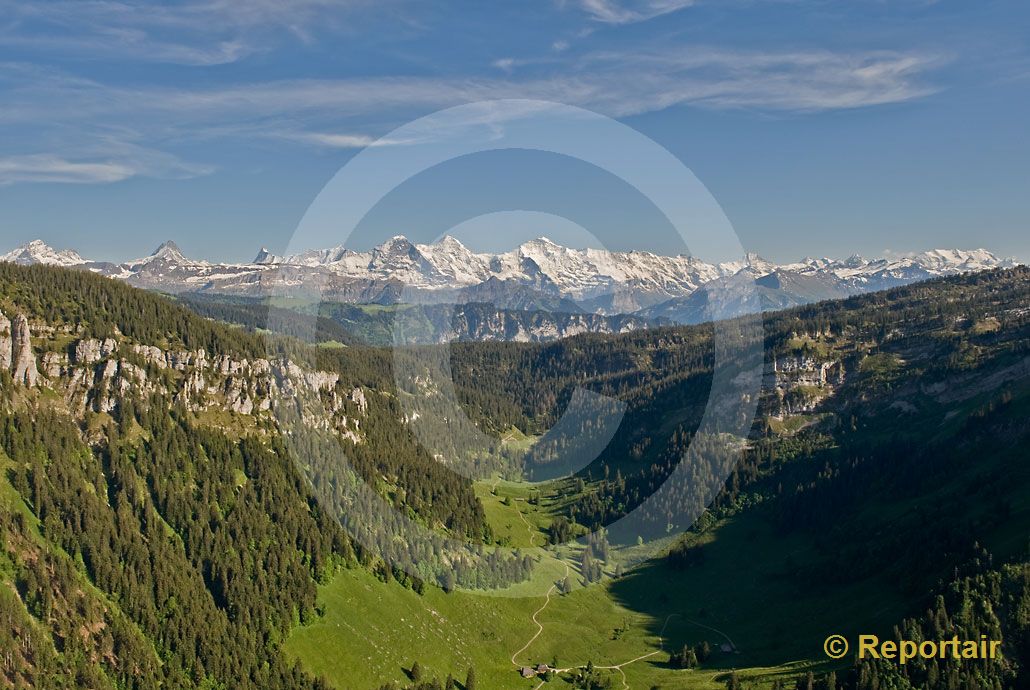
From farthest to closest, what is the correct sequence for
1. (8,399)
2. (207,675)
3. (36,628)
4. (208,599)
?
(8,399) < (208,599) < (207,675) < (36,628)

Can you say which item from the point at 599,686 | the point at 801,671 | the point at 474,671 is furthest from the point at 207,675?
the point at 801,671

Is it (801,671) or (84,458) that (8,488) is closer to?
(84,458)

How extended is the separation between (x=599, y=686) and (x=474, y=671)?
29537 mm

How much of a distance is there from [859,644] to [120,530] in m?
166

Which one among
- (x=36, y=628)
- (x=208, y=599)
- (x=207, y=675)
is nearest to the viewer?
(x=36, y=628)

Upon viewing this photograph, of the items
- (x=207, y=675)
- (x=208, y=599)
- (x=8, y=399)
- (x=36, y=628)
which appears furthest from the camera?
(x=8, y=399)

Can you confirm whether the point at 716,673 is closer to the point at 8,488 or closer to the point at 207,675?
the point at 207,675

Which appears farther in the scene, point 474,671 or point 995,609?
point 474,671

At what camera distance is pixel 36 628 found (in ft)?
503

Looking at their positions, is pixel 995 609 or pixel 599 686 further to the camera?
pixel 599 686

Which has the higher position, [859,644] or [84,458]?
[84,458]

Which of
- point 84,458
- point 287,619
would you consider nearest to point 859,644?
point 287,619

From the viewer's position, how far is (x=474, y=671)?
192750 millimetres

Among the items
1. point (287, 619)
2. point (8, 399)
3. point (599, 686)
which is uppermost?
point (8, 399)
